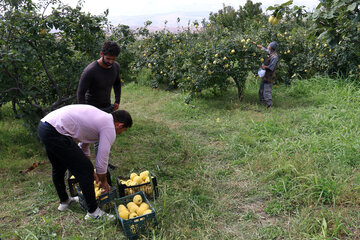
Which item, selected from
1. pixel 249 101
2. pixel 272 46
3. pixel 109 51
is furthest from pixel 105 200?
pixel 272 46

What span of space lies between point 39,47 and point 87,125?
2536mm

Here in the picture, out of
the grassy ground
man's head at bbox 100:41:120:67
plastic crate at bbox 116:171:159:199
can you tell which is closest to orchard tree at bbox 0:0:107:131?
the grassy ground

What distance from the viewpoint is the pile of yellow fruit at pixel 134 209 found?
8.49 ft

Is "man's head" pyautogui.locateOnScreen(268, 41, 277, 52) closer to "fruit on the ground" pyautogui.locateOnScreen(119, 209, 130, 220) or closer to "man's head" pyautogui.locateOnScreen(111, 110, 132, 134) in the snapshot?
"man's head" pyautogui.locateOnScreen(111, 110, 132, 134)

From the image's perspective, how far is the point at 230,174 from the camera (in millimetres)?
3652

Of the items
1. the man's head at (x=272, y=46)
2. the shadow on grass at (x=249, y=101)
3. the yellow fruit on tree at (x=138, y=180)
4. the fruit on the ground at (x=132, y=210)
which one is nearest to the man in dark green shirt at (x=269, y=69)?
the man's head at (x=272, y=46)

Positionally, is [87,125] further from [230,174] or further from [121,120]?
[230,174]

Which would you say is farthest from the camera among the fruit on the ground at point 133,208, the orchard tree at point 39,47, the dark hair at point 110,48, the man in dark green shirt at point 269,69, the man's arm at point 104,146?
the man in dark green shirt at point 269,69

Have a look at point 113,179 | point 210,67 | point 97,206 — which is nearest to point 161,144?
point 113,179

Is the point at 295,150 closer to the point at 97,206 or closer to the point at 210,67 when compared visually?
the point at 97,206

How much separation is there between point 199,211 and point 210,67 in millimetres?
4229

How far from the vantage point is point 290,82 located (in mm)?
7875

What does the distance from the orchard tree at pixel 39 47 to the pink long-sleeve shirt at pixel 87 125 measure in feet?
5.96

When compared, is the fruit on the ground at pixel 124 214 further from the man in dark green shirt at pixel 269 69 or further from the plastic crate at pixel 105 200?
the man in dark green shirt at pixel 269 69
